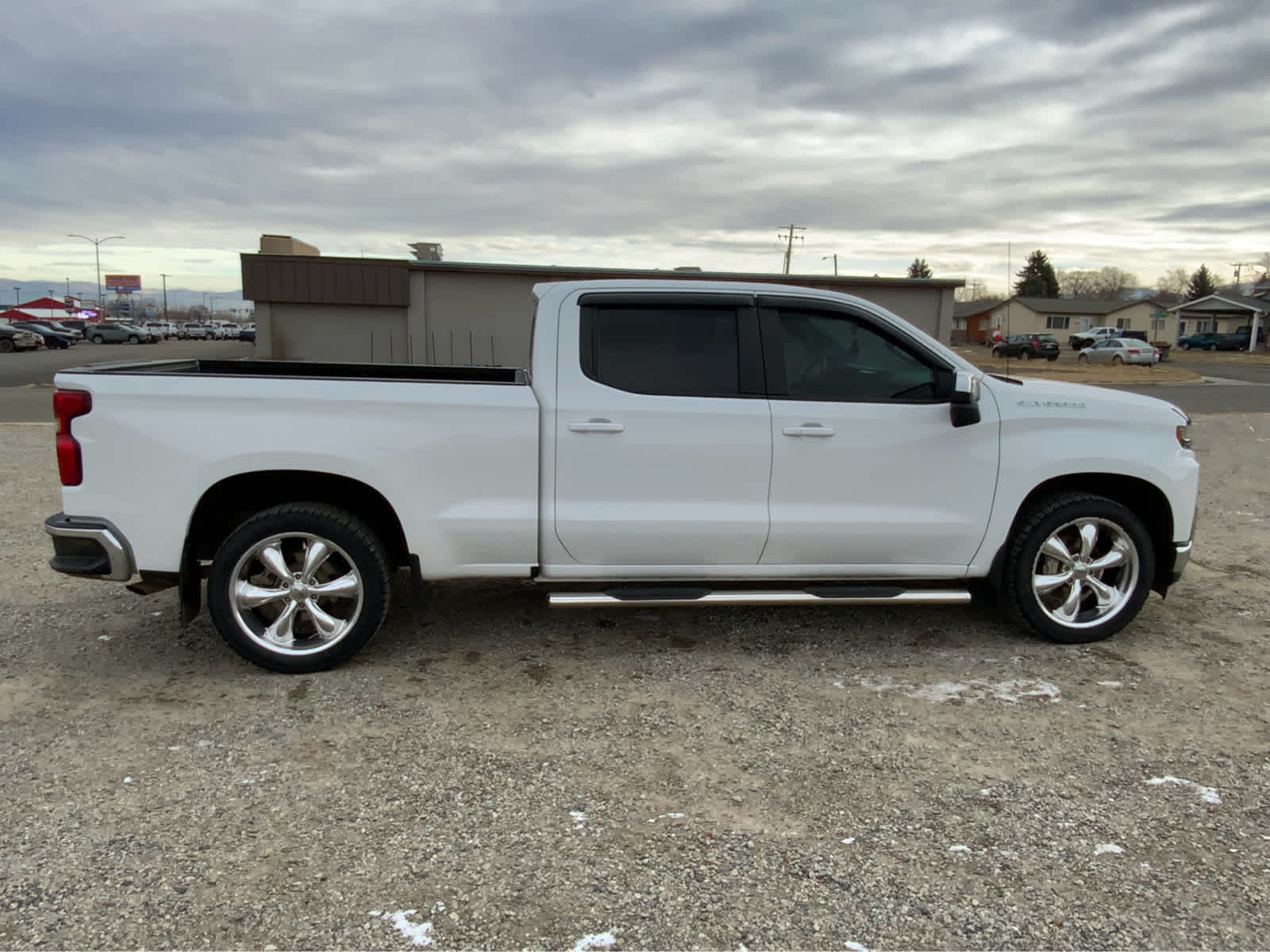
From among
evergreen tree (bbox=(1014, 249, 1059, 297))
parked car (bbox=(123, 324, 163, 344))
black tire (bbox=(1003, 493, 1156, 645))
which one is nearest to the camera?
black tire (bbox=(1003, 493, 1156, 645))

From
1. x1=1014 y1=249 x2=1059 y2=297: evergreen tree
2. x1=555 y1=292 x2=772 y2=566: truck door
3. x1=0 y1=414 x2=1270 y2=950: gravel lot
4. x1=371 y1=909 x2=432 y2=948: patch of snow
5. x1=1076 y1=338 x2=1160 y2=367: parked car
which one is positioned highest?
x1=1014 y1=249 x2=1059 y2=297: evergreen tree

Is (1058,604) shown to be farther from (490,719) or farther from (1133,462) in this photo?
(490,719)

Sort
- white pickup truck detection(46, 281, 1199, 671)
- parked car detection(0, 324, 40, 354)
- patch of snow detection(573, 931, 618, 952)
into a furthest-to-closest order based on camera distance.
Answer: parked car detection(0, 324, 40, 354), white pickup truck detection(46, 281, 1199, 671), patch of snow detection(573, 931, 618, 952)

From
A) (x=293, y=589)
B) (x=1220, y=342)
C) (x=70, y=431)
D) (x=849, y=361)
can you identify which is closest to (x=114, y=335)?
(x=70, y=431)

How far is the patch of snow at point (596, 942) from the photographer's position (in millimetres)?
2531

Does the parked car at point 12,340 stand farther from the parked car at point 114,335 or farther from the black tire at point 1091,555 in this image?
the black tire at point 1091,555

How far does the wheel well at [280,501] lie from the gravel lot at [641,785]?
60 centimetres

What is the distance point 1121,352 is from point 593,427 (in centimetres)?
4701

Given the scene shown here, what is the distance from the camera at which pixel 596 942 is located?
255cm

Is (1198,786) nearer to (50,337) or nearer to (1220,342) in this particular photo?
(50,337)

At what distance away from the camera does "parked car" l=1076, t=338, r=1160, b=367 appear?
44.1 meters

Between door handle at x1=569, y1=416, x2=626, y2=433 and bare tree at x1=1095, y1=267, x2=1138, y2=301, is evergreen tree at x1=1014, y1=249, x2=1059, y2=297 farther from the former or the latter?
door handle at x1=569, y1=416, x2=626, y2=433

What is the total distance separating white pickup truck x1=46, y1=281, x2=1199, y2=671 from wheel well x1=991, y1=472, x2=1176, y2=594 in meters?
0.02

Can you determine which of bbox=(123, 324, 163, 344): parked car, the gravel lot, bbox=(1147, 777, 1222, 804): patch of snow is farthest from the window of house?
bbox=(123, 324, 163, 344): parked car
